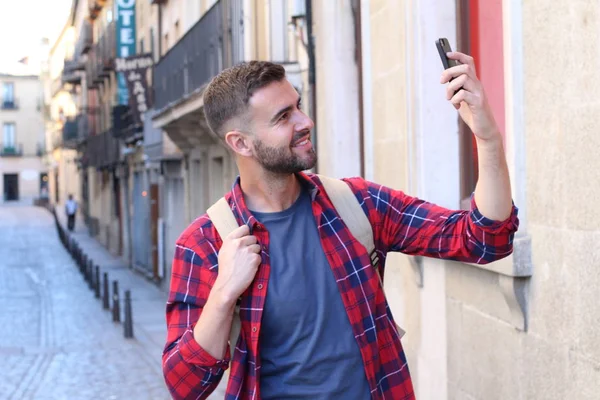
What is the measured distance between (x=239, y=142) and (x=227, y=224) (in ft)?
0.77

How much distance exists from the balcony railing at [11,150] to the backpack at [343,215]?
85200 mm

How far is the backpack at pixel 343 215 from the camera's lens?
277 centimetres

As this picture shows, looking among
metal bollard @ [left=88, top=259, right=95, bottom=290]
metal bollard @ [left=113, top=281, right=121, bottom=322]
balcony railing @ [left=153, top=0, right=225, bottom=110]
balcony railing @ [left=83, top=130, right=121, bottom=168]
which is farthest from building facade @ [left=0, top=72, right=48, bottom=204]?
metal bollard @ [left=113, top=281, right=121, bottom=322]

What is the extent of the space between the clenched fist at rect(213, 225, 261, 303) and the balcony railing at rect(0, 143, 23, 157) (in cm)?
8538

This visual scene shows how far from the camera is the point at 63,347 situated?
14555 mm

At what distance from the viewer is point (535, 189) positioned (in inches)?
173

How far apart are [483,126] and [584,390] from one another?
1760 millimetres

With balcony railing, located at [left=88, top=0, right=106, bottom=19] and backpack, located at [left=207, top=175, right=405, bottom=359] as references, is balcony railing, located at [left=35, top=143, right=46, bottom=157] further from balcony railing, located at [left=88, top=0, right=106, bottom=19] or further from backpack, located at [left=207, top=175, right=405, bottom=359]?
backpack, located at [left=207, top=175, right=405, bottom=359]

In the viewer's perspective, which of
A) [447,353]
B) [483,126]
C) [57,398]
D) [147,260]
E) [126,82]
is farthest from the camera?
[147,260]

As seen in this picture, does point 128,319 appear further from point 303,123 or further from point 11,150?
point 11,150

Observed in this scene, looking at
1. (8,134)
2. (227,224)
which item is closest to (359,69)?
(227,224)

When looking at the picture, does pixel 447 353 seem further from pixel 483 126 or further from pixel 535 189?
pixel 483 126

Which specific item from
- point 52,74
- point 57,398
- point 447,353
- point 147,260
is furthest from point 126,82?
point 52,74

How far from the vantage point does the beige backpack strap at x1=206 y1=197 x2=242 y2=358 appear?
8.74ft
